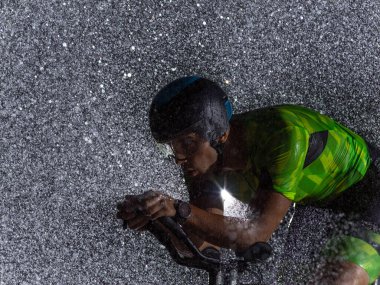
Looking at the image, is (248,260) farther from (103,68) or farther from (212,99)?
(103,68)

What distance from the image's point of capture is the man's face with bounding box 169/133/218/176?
1.04 meters

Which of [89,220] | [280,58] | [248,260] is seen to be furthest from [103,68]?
[248,260]

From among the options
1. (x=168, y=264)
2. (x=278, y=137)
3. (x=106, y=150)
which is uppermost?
(x=278, y=137)

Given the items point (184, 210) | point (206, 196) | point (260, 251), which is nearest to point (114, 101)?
point (206, 196)

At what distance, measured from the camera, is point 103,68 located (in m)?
1.33

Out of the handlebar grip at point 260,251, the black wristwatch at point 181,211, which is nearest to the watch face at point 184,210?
the black wristwatch at point 181,211

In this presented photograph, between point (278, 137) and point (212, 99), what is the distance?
0.45ft

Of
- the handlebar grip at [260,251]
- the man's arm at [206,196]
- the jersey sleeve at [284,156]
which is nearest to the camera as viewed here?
the handlebar grip at [260,251]

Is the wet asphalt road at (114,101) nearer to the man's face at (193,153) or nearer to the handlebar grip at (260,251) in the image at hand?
the man's face at (193,153)

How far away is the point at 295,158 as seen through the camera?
1.01 m

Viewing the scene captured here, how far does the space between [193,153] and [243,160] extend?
0.11 meters

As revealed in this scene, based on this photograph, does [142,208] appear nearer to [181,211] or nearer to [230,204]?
[181,211]

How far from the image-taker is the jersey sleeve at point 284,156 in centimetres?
100

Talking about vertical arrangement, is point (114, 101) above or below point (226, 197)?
above
